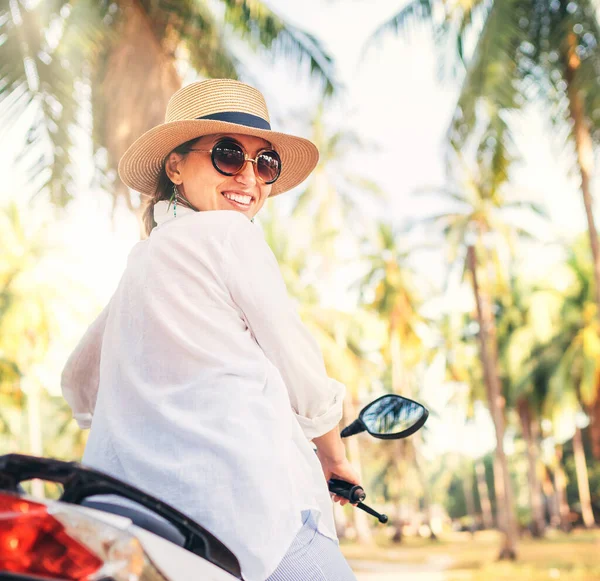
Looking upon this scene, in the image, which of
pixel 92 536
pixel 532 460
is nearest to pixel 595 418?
pixel 532 460

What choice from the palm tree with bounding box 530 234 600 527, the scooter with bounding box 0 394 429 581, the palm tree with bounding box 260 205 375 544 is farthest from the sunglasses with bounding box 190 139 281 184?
the palm tree with bounding box 530 234 600 527

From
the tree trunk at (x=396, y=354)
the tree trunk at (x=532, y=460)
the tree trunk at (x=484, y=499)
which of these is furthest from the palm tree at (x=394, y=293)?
the tree trunk at (x=484, y=499)

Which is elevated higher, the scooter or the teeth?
the teeth

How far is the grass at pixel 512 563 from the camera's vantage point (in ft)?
69.2

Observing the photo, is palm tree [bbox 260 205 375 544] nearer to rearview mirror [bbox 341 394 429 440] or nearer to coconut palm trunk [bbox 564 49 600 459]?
coconut palm trunk [bbox 564 49 600 459]

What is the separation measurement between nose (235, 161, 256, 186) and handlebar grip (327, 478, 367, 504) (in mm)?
742

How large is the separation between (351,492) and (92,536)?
2.79ft

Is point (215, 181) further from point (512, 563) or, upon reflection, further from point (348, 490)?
point (512, 563)

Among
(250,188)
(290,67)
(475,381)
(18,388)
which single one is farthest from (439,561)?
(250,188)

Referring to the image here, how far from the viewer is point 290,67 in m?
10.6

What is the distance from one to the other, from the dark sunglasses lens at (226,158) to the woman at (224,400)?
0.51 ft

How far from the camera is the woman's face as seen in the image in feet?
6.13

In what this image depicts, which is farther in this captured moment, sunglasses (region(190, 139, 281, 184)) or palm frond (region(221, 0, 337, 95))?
palm frond (region(221, 0, 337, 95))

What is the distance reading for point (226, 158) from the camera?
1.85 m
